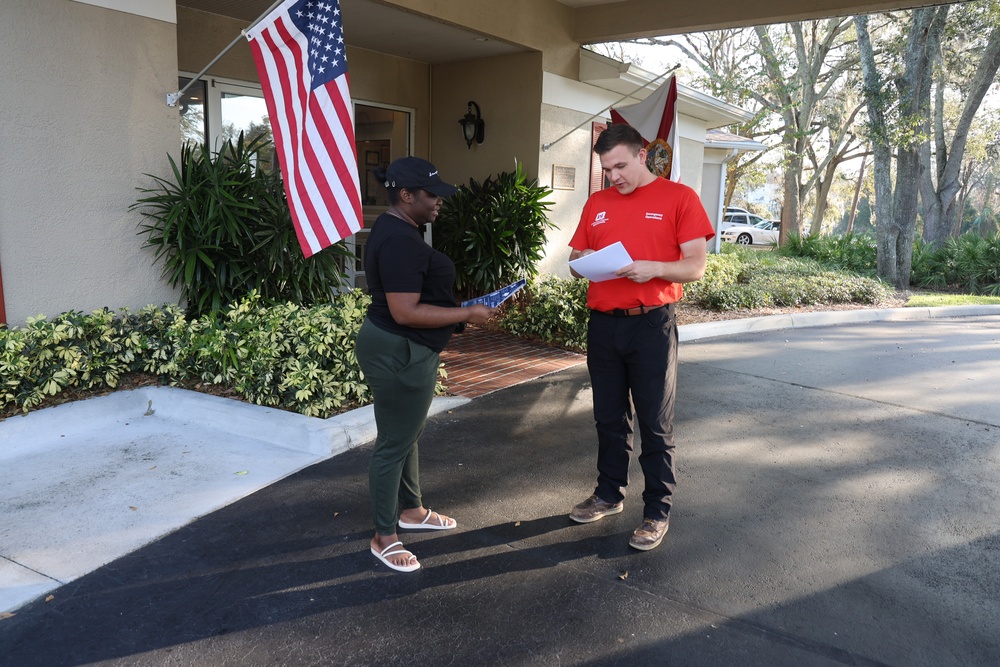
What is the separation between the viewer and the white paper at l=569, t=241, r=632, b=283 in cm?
346

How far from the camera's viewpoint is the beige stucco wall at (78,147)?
17.1 ft

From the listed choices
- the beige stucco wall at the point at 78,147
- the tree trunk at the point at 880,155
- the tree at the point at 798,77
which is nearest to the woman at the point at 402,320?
the beige stucco wall at the point at 78,147

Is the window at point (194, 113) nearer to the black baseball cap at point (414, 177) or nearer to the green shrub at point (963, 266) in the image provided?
the black baseball cap at point (414, 177)

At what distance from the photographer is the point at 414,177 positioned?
10.8 feet

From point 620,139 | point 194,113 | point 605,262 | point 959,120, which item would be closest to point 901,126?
Answer: point 959,120

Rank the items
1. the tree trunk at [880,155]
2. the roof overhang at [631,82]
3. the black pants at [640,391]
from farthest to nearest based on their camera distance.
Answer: the tree trunk at [880,155], the roof overhang at [631,82], the black pants at [640,391]

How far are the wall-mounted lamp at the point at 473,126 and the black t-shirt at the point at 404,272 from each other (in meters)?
7.37

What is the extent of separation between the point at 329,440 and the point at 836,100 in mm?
33121

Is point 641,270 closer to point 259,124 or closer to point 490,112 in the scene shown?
point 259,124

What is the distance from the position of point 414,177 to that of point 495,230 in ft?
20.1

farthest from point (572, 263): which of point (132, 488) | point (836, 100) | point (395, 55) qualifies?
point (836, 100)

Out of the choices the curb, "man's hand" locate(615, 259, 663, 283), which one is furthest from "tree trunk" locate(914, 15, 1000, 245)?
"man's hand" locate(615, 259, 663, 283)

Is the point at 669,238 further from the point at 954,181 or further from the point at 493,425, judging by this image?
the point at 954,181

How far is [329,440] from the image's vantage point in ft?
16.3
